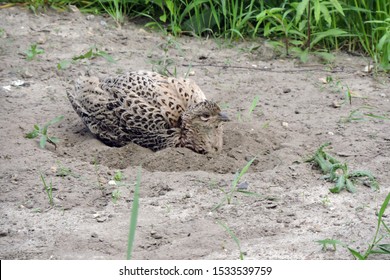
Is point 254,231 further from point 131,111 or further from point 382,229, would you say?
point 131,111

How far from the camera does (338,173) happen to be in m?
5.51

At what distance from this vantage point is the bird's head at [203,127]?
236 inches

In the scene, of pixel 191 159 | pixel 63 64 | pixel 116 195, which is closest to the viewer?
pixel 116 195

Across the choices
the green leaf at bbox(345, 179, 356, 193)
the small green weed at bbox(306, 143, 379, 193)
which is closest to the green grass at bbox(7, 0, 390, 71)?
the small green weed at bbox(306, 143, 379, 193)

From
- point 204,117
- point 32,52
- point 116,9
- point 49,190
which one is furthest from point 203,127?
point 116,9

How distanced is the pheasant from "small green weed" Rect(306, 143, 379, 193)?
0.78 m

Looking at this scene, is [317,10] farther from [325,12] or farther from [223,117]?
[223,117]

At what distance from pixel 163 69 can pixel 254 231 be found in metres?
2.96

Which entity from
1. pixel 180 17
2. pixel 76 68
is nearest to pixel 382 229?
pixel 76 68

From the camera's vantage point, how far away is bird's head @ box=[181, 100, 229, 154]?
5.98 m

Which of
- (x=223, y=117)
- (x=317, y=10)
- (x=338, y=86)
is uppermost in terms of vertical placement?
(x=317, y=10)

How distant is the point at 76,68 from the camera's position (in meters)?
7.48

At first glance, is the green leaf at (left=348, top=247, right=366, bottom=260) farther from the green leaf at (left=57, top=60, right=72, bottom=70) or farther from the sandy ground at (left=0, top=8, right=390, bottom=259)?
the green leaf at (left=57, top=60, right=72, bottom=70)

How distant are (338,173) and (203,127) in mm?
1086
